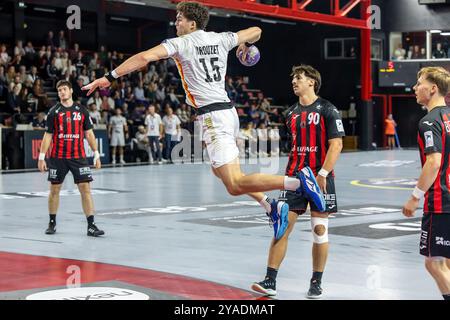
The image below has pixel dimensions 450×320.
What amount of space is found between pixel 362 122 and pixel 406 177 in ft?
60.7

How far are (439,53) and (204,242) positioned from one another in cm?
3218

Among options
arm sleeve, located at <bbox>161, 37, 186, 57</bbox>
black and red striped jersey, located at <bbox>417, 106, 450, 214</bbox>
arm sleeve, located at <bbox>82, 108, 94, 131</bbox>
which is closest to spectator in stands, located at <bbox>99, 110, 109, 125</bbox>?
arm sleeve, located at <bbox>82, 108, 94, 131</bbox>

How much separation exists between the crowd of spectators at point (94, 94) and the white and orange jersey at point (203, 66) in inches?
721

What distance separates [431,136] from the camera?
19.0ft

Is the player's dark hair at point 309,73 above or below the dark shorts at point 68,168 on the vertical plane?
above

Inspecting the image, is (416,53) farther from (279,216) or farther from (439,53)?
(279,216)

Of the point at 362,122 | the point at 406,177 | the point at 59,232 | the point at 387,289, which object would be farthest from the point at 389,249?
the point at 362,122

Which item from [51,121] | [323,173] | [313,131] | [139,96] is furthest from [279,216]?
[139,96]

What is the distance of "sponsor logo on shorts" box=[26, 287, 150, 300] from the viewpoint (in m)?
6.91

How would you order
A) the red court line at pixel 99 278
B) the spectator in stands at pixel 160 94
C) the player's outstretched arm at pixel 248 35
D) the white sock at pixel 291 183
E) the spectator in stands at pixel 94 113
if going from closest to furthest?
the white sock at pixel 291 183 → the red court line at pixel 99 278 → the player's outstretched arm at pixel 248 35 → the spectator in stands at pixel 94 113 → the spectator in stands at pixel 160 94

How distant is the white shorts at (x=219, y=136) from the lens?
756 centimetres

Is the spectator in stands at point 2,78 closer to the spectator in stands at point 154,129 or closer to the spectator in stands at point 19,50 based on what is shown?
the spectator in stands at point 19,50

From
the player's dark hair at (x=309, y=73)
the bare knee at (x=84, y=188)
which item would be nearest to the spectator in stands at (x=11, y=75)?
the bare knee at (x=84, y=188)

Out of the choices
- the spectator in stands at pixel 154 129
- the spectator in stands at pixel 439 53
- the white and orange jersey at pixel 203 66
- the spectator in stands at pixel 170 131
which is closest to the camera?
the white and orange jersey at pixel 203 66
